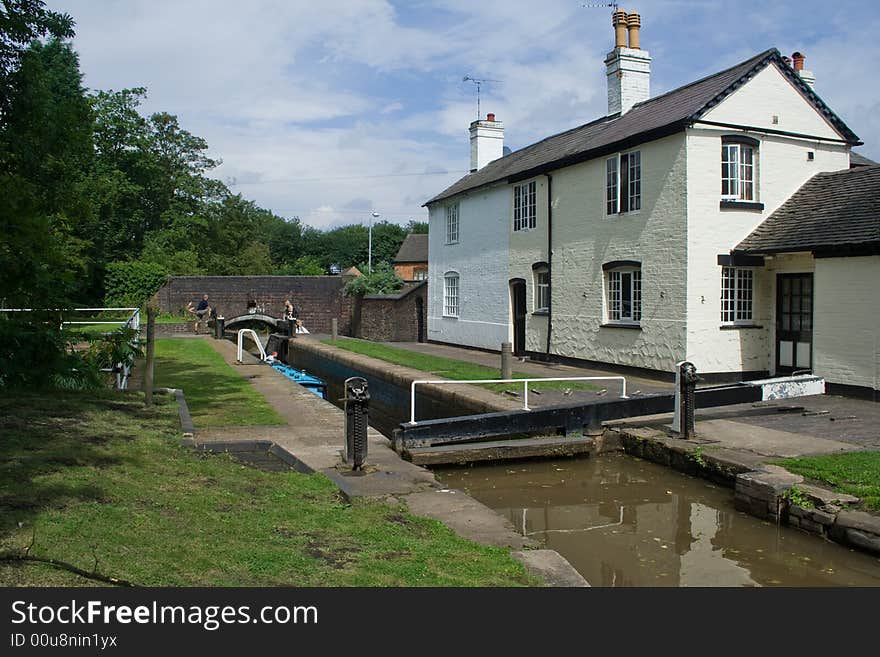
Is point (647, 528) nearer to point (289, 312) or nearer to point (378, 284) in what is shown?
point (378, 284)

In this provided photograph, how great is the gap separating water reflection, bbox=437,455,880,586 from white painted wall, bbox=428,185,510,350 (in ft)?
45.7

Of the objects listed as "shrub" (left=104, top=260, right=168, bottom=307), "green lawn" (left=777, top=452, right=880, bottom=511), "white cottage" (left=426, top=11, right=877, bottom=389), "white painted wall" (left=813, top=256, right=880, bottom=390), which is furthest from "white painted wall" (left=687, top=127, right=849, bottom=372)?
"shrub" (left=104, top=260, right=168, bottom=307)

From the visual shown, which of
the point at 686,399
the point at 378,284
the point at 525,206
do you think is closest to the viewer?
the point at 686,399

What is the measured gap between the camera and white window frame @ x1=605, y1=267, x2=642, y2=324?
17969 millimetres

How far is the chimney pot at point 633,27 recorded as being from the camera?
20547 mm

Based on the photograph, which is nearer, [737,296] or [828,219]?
[828,219]

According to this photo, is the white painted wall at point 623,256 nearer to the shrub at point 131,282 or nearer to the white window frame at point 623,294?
the white window frame at point 623,294

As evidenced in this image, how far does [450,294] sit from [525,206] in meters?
6.70

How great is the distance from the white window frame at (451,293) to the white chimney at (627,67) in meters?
9.16

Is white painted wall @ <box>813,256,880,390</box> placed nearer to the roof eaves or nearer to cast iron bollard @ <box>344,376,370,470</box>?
the roof eaves

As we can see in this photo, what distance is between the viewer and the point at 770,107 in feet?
55.6

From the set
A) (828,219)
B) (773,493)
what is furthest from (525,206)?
(773,493)

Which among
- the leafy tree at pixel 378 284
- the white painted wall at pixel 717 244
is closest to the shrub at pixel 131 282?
the leafy tree at pixel 378 284
